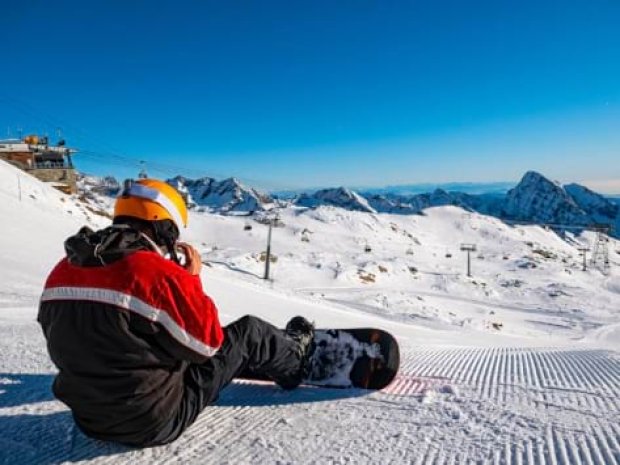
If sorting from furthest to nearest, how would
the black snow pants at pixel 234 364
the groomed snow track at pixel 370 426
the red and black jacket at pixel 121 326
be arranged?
the black snow pants at pixel 234 364, the groomed snow track at pixel 370 426, the red and black jacket at pixel 121 326

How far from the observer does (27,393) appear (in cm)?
311

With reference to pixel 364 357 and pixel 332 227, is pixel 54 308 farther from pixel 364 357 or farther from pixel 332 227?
pixel 332 227

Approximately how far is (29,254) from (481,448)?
13.7m

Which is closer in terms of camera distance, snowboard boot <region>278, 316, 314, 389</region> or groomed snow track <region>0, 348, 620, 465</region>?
groomed snow track <region>0, 348, 620, 465</region>

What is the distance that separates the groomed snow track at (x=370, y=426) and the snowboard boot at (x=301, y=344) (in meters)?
0.09

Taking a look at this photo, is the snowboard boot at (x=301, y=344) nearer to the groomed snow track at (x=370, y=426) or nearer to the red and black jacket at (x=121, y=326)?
the groomed snow track at (x=370, y=426)


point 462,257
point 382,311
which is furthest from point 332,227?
point 382,311

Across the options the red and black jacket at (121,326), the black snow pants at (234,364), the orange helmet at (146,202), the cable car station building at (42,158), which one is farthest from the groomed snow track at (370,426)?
the cable car station building at (42,158)

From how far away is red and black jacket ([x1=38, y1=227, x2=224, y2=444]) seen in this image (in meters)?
2.01

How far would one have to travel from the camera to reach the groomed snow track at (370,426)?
2.32 metres

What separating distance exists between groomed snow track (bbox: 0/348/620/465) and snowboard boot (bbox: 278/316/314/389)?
0.09m

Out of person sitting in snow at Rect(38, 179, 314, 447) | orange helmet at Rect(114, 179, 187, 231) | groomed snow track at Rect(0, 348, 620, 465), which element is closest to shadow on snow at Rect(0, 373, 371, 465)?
groomed snow track at Rect(0, 348, 620, 465)

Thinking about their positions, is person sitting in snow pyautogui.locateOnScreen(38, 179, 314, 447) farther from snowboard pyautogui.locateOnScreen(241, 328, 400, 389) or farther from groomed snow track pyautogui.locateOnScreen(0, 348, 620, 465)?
snowboard pyautogui.locateOnScreen(241, 328, 400, 389)

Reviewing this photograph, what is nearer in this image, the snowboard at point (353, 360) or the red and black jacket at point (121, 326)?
the red and black jacket at point (121, 326)
